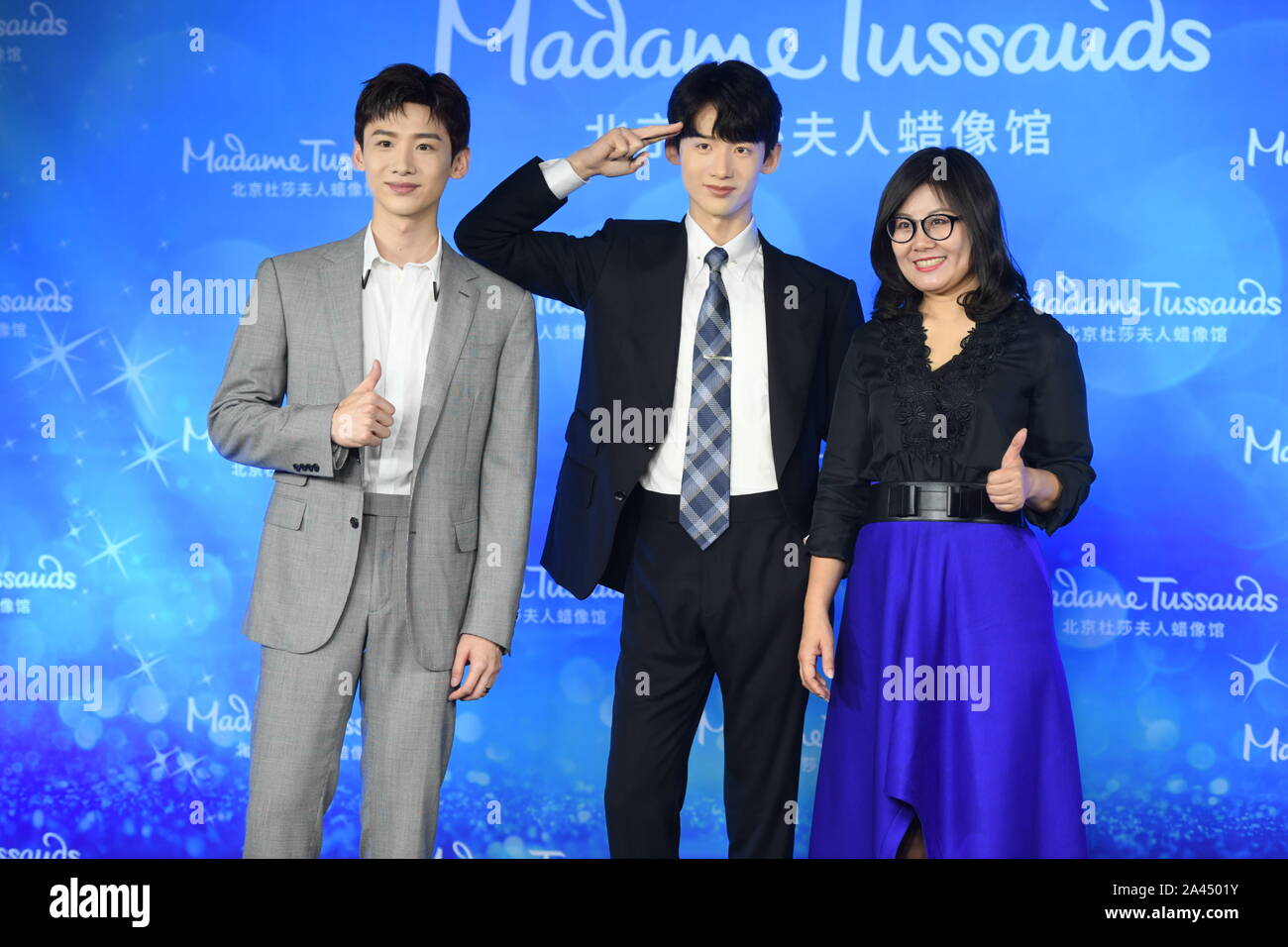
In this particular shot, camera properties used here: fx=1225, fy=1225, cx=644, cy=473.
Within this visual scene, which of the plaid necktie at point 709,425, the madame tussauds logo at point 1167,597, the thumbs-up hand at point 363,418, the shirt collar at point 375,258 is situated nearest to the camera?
the thumbs-up hand at point 363,418

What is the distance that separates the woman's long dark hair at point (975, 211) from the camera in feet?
8.06

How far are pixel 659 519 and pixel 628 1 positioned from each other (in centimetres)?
185

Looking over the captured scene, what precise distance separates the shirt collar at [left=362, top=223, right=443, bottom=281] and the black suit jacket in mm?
218

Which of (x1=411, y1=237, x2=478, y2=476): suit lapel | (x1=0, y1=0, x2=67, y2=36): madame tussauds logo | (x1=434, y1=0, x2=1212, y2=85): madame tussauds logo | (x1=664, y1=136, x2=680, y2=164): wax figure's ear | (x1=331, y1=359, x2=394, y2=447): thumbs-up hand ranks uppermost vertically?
(x1=0, y1=0, x2=67, y2=36): madame tussauds logo

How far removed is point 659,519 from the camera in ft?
8.55

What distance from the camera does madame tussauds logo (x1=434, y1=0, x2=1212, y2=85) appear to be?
3.62m

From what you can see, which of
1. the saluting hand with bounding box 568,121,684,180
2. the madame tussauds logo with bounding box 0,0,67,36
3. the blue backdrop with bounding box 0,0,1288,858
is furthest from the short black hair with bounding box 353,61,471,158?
the madame tussauds logo with bounding box 0,0,67,36

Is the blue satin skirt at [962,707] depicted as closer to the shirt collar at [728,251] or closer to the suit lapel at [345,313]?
the shirt collar at [728,251]

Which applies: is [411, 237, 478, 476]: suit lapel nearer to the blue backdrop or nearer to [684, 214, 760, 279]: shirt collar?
[684, 214, 760, 279]: shirt collar

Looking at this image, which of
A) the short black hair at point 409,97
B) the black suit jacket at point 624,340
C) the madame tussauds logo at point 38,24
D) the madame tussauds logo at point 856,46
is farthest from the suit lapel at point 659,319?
the madame tussauds logo at point 38,24

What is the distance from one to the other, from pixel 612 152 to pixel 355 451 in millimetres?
904

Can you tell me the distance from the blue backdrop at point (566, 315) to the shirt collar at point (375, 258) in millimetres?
1272
